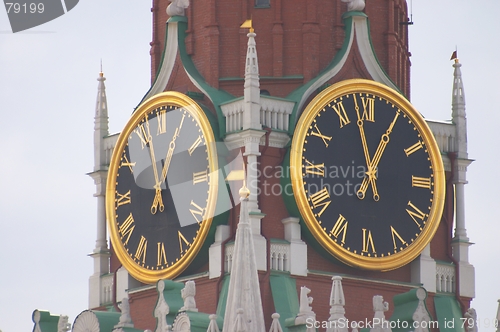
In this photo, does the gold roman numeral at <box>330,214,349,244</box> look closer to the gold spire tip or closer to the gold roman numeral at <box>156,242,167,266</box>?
the gold roman numeral at <box>156,242,167,266</box>

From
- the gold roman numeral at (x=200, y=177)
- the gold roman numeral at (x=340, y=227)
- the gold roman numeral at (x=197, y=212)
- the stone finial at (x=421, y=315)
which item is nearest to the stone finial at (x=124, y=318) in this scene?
the gold roman numeral at (x=197, y=212)

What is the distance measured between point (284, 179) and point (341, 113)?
1.59 m

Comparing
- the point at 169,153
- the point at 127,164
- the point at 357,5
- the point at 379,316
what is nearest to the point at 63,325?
the point at 127,164

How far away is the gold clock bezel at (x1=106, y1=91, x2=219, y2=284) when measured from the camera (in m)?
38.5

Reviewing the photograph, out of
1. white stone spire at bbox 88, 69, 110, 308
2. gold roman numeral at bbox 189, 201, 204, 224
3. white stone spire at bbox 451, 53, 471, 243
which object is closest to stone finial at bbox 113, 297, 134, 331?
white stone spire at bbox 88, 69, 110, 308

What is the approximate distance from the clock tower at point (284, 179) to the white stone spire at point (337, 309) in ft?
0.11

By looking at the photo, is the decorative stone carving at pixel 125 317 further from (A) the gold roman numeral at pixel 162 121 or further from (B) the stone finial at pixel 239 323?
(B) the stone finial at pixel 239 323

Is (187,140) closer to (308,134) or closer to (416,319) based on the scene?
(308,134)

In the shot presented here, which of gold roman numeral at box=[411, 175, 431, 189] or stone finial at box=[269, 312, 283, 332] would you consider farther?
gold roman numeral at box=[411, 175, 431, 189]

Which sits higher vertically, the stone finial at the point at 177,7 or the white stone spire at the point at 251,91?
the stone finial at the point at 177,7

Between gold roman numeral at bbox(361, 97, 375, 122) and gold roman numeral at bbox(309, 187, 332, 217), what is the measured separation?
5.17ft

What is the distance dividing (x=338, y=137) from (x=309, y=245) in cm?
193

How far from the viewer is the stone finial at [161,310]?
3784cm

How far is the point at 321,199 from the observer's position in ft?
127
